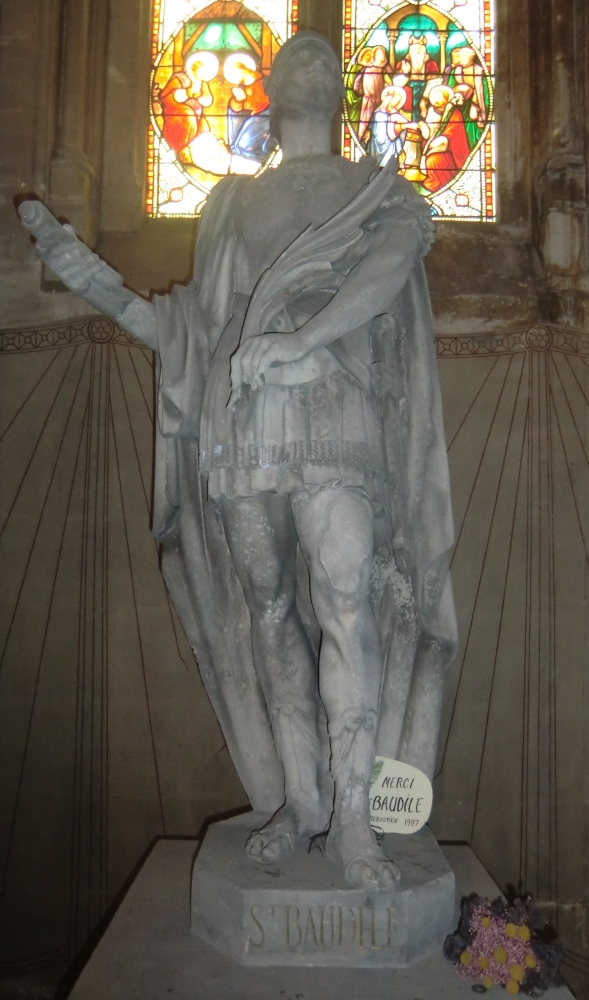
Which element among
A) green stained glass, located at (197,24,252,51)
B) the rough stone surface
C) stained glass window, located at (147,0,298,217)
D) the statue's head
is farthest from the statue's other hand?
green stained glass, located at (197,24,252,51)

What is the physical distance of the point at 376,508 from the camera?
2.36 metres

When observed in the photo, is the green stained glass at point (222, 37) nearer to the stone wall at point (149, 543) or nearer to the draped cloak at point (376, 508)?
the stone wall at point (149, 543)

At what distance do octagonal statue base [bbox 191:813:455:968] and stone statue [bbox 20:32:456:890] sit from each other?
0.06 meters

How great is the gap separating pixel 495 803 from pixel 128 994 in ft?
8.66

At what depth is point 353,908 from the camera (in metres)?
2.02

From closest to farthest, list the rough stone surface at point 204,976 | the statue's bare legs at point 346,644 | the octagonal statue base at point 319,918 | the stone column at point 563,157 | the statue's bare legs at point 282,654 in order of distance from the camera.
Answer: the rough stone surface at point 204,976 < the octagonal statue base at point 319,918 < the statue's bare legs at point 346,644 < the statue's bare legs at point 282,654 < the stone column at point 563,157

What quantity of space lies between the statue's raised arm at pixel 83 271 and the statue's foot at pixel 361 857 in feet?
3.82

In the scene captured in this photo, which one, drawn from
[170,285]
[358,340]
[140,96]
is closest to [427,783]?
[358,340]

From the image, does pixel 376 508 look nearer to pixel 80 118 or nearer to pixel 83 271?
pixel 83 271

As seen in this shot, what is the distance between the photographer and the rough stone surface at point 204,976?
6.26ft

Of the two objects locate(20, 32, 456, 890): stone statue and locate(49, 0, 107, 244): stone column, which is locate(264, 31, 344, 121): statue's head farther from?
locate(49, 0, 107, 244): stone column

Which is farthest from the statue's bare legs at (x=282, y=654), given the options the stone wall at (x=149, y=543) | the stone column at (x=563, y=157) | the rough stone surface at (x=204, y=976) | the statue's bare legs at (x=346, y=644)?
the stone column at (x=563, y=157)

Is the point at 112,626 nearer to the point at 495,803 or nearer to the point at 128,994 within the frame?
the point at 495,803

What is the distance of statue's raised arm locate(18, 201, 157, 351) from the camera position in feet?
7.18
